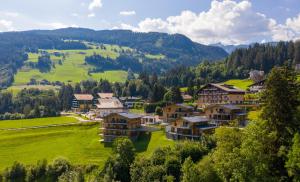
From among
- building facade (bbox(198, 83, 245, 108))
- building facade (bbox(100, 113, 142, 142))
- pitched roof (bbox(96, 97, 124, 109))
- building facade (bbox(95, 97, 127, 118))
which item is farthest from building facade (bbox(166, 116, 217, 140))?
pitched roof (bbox(96, 97, 124, 109))

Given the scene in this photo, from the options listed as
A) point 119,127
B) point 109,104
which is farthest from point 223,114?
point 109,104

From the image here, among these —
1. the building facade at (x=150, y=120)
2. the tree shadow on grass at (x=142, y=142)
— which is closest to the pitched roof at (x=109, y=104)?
the building facade at (x=150, y=120)

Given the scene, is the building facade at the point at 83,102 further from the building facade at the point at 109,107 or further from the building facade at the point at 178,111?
the building facade at the point at 178,111

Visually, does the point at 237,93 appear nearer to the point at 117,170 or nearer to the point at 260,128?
the point at 117,170

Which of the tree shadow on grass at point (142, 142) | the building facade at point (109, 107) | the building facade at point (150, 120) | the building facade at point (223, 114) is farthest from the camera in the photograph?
the building facade at point (109, 107)

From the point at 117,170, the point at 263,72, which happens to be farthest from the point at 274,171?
the point at 263,72

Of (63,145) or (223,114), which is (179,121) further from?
(63,145)
